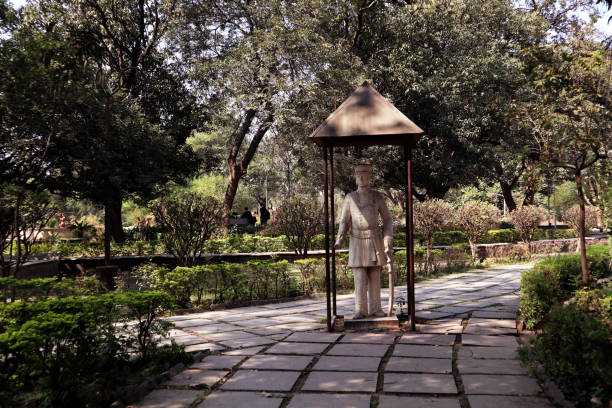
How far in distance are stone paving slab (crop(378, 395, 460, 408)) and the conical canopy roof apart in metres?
3.34

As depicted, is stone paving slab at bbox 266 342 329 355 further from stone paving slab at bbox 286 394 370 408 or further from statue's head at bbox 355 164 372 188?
statue's head at bbox 355 164 372 188

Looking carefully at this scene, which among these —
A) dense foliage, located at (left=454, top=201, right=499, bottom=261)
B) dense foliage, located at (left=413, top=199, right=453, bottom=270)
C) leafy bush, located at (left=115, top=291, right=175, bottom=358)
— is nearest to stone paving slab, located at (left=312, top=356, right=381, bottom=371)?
leafy bush, located at (left=115, top=291, right=175, bottom=358)

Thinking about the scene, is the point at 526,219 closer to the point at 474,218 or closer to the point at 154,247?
the point at 474,218

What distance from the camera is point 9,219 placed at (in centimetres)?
825

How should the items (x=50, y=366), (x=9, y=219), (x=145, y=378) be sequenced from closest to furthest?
(x=50, y=366)
(x=145, y=378)
(x=9, y=219)

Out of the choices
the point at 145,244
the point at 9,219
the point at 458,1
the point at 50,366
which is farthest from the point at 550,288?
the point at 458,1

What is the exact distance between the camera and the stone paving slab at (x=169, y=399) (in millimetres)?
3557

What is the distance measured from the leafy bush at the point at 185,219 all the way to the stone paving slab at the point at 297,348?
5.65 meters

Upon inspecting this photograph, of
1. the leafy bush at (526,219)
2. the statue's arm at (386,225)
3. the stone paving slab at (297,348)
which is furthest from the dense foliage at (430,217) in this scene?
the stone paving slab at (297,348)

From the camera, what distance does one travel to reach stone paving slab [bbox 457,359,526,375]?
13.5 feet

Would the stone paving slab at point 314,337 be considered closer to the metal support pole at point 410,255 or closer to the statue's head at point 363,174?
the metal support pole at point 410,255

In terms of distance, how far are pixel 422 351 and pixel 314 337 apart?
1369 mm

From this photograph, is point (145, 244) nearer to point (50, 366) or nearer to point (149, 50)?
point (149, 50)

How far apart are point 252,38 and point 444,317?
13407mm
